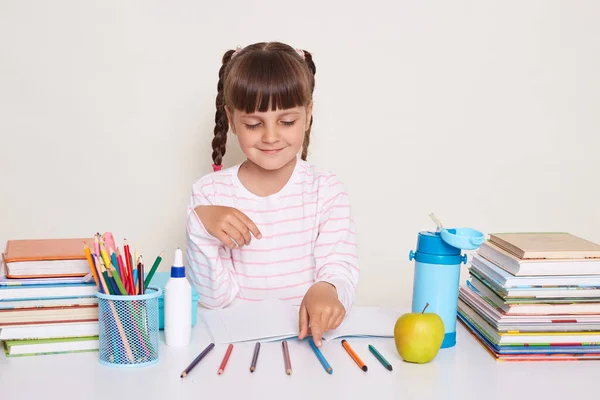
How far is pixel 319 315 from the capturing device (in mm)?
1152

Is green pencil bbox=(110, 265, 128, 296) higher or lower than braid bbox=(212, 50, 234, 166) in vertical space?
lower

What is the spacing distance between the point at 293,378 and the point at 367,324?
0.98ft

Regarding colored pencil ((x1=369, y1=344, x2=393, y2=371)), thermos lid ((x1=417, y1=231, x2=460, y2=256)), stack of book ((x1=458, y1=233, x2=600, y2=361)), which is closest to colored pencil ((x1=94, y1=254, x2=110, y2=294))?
colored pencil ((x1=369, y1=344, x2=393, y2=371))

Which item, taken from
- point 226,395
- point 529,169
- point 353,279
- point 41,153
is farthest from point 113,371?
point 529,169

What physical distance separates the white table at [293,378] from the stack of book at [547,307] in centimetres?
3

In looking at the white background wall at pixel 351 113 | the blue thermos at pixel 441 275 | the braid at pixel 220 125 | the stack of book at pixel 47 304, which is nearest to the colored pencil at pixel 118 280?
the stack of book at pixel 47 304

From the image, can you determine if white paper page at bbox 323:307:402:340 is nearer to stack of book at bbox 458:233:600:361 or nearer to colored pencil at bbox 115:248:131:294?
stack of book at bbox 458:233:600:361

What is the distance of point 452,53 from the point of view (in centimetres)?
229

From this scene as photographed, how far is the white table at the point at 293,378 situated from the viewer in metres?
0.93

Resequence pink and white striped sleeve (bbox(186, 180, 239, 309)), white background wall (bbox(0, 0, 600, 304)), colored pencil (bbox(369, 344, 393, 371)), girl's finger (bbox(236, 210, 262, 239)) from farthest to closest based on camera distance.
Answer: white background wall (bbox(0, 0, 600, 304)) → pink and white striped sleeve (bbox(186, 180, 239, 309)) → girl's finger (bbox(236, 210, 262, 239)) → colored pencil (bbox(369, 344, 393, 371))

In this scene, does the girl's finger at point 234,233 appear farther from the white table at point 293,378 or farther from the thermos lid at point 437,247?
the thermos lid at point 437,247

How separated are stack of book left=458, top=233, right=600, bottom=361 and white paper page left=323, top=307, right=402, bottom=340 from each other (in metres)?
0.19

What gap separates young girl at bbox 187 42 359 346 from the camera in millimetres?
1479

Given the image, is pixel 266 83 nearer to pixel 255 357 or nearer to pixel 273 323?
pixel 273 323
